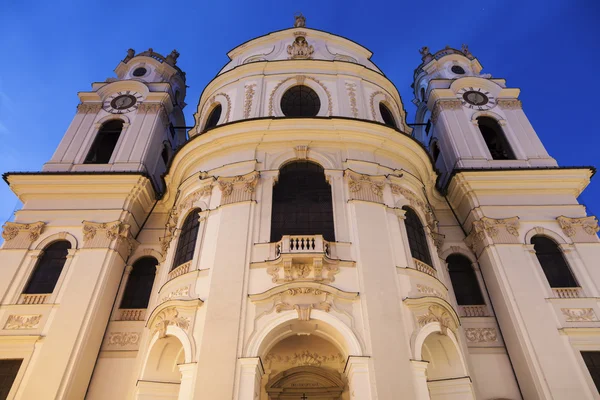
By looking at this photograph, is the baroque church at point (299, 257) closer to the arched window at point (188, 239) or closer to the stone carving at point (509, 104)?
the arched window at point (188, 239)

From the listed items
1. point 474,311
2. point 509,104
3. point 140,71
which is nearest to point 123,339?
point 474,311

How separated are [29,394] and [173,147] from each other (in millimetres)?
15543

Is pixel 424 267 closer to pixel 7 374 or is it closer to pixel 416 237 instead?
pixel 416 237

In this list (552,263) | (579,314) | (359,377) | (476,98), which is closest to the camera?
(359,377)

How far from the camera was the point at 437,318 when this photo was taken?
12.8 meters

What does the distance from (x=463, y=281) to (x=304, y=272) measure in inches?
317

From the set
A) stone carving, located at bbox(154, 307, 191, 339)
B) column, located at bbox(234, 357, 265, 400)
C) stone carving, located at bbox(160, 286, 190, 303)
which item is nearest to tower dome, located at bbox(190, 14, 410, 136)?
stone carving, located at bbox(160, 286, 190, 303)

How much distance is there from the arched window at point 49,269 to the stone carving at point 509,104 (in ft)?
72.1

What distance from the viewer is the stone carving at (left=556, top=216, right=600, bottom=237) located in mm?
17172

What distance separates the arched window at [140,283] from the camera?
54.8 ft

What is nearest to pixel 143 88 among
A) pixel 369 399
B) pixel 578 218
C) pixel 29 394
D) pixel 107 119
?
pixel 107 119

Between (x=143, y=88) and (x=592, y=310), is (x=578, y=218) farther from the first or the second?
(x=143, y=88)

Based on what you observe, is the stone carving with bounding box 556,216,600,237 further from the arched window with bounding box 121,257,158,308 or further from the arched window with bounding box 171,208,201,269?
the arched window with bounding box 121,257,158,308

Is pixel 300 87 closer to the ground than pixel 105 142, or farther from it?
closer to the ground
